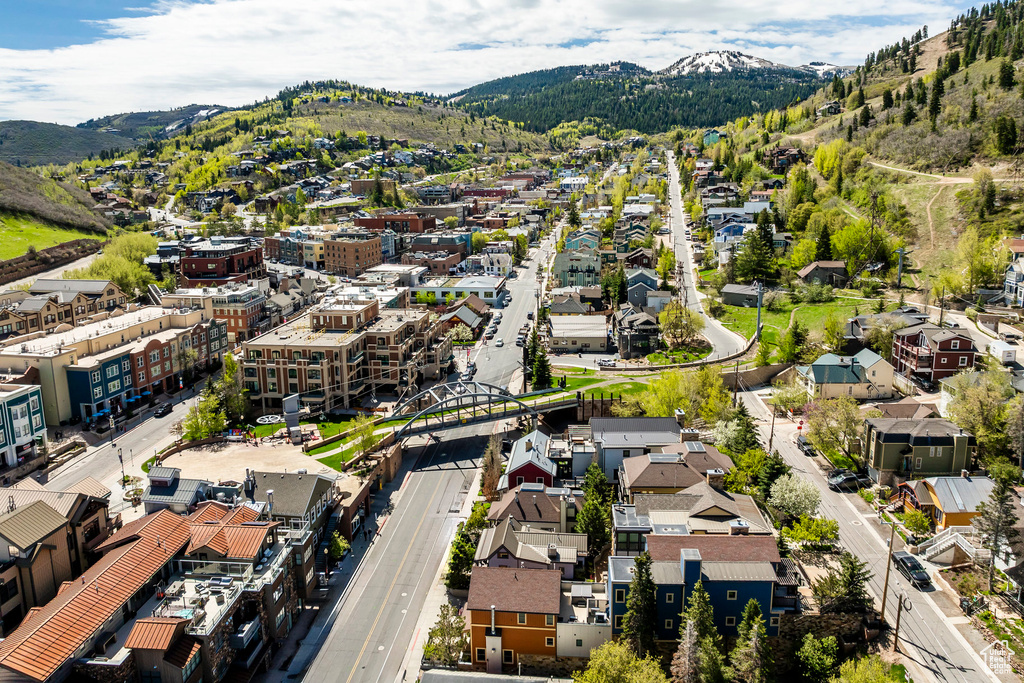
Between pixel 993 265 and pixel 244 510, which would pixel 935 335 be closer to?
pixel 993 265

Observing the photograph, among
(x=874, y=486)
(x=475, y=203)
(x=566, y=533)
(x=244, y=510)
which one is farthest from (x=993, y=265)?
(x=475, y=203)

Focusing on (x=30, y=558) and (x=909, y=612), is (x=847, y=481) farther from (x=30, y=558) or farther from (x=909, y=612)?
(x=30, y=558)

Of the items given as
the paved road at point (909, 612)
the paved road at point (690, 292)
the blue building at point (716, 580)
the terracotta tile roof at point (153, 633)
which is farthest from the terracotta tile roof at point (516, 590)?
the paved road at point (690, 292)

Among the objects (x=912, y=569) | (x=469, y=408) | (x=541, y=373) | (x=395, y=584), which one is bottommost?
(x=395, y=584)

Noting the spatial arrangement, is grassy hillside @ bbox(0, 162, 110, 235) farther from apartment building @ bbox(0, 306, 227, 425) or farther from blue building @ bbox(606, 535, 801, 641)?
blue building @ bbox(606, 535, 801, 641)

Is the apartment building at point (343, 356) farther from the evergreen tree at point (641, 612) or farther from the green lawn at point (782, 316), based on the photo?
the evergreen tree at point (641, 612)

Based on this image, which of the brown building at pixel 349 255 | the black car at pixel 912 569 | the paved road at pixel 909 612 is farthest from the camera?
the brown building at pixel 349 255

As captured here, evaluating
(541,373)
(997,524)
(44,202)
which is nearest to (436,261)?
(541,373)
